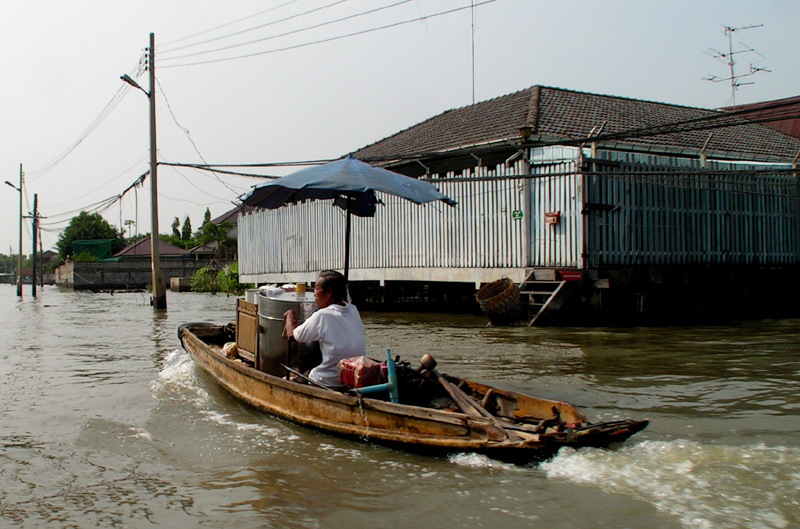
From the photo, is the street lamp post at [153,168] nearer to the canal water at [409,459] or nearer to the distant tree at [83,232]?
the canal water at [409,459]

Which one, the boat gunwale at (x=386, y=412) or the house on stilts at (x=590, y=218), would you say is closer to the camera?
the boat gunwale at (x=386, y=412)

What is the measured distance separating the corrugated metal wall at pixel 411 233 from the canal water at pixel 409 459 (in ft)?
15.5

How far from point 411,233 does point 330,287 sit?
37.8 feet

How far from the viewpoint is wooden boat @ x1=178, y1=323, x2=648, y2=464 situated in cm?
499

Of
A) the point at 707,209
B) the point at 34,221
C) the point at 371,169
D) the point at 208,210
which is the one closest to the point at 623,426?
the point at 371,169

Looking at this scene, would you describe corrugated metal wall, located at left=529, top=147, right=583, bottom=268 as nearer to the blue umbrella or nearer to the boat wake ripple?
the blue umbrella

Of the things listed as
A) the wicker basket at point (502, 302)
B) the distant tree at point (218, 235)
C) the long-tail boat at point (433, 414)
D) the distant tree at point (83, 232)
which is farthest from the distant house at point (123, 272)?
the long-tail boat at point (433, 414)

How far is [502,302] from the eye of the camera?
13867 mm

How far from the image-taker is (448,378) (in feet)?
21.7

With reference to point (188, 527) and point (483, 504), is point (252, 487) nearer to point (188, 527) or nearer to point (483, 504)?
point (188, 527)

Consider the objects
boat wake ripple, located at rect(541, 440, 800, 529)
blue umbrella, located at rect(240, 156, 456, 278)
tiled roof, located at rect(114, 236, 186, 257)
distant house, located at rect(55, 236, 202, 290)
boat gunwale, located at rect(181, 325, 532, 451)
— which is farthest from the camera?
tiled roof, located at rect(114, 236, 186, 257)

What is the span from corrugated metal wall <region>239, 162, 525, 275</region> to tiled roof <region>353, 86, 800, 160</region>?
1.36 m

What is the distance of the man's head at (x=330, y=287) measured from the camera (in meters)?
6.34

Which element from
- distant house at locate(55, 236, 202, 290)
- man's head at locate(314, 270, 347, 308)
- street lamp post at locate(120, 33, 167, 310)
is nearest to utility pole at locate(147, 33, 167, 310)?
street lamp post at locate(120, 33, 167, 310)
